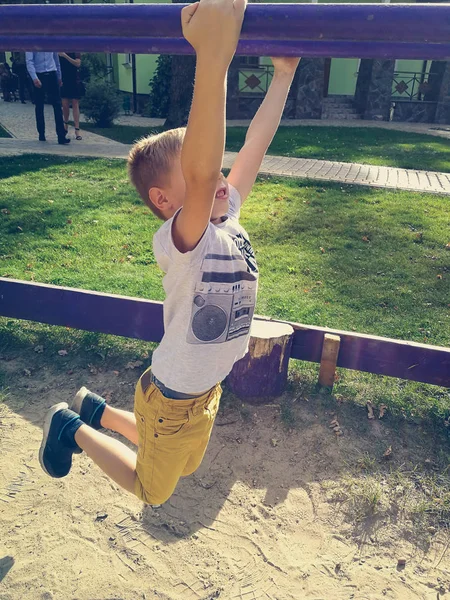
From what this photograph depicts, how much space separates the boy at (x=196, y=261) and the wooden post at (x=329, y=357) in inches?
56.5

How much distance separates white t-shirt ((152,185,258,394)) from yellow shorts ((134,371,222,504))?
0.10m

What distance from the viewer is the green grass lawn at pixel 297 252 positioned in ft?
13.9

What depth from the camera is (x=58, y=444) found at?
2455 millimetres

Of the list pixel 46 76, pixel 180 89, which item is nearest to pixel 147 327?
→ pixel 46 76

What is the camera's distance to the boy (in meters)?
1.37

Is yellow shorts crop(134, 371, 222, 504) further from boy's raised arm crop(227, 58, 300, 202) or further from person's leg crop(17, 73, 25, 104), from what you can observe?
person's leg crop(17, 73, 25, 104)

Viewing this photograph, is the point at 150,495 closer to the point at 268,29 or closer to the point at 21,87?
the point at 268,29

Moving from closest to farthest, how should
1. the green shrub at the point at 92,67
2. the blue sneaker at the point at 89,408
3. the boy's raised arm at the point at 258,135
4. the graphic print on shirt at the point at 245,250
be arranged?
the graphic print on shirt at the point at 245,250
the boy's raised arm at the point at 258,135
the blue sneaker at the point at 89,408
the green shrub at the point at 92,67

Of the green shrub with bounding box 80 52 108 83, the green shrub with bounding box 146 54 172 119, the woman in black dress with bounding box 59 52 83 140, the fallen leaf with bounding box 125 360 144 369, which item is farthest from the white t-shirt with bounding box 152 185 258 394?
the green shrub with bounding box 80 52 108 83

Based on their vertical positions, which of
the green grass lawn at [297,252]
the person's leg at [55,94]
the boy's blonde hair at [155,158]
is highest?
the boy's blonde hair at [155,158]

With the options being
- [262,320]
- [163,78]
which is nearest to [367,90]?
[163,78]

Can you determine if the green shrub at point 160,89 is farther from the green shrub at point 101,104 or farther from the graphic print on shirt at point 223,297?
the graphic print on shirt at point 223,297

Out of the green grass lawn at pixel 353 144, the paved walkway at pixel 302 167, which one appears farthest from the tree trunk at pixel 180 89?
the paved walkway at pixel 302 167

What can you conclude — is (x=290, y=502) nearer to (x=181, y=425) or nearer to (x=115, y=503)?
(x=115, y=503)
